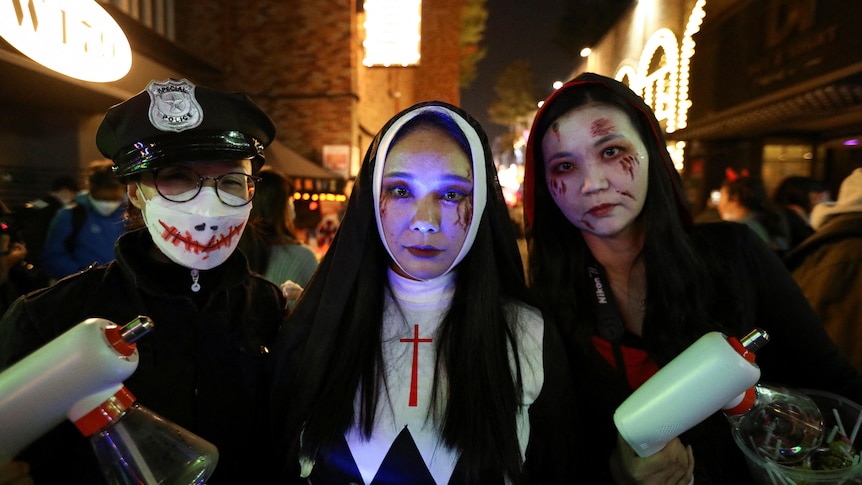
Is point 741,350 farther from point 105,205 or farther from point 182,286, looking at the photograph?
point 105,205

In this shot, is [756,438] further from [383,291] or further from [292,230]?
[292,230]

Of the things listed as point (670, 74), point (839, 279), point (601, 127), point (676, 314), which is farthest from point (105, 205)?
point (670, 74)

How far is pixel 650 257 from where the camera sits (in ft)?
5.81

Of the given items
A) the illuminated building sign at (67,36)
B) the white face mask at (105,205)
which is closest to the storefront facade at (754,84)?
the illuminated building sign at (67,36)

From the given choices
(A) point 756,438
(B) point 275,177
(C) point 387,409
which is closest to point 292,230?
(B) point 275,177

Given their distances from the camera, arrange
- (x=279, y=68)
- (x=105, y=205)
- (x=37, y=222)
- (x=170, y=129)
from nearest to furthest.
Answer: (x=170, y=129)
(x=105, y=205)
(x=37, y=222)
(x=279, y=68)

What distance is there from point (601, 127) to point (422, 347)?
95cm

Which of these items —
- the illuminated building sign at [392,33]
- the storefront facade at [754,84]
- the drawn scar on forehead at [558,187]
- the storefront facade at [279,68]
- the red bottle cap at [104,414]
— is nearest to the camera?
the red bottle cap at [104,414]

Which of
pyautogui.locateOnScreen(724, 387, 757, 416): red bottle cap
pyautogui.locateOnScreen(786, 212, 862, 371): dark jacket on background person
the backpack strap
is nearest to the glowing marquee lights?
pyautogui.locateOnScreen(786, 212, 862, 371): dark jacket on background person

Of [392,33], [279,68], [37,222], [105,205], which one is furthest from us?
[392,33]

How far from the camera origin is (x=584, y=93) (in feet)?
5.86

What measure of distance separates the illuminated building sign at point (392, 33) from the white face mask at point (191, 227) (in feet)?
28.6

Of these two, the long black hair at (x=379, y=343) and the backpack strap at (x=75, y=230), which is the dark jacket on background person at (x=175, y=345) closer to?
the long black hair at (x=379, y=343)

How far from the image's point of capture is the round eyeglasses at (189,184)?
1.50 metres
